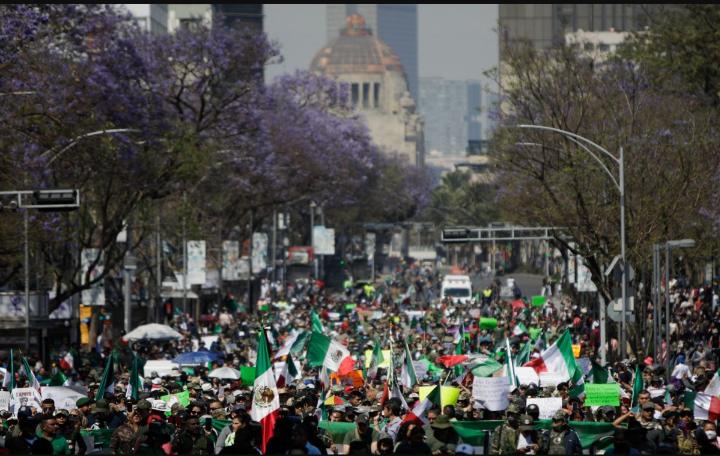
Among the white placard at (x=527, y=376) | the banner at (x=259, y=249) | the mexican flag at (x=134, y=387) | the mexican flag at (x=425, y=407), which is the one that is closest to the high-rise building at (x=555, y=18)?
the banner at (x=259, y=249)

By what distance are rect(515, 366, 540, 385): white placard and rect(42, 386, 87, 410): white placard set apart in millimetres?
6946

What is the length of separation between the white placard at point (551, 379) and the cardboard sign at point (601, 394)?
4826mm

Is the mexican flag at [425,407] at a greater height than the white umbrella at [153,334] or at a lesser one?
greater

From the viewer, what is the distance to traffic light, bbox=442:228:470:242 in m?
50.4

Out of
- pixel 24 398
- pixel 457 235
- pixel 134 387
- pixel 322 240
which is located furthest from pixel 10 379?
pixel 322 240

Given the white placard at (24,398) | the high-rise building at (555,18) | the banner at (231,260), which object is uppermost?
the high-rise building at (555,18)

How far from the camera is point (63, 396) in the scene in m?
25.6

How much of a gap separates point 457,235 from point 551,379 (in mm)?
21930

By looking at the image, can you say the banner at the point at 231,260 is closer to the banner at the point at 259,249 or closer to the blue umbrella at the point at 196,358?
the banner at the point at 259,249

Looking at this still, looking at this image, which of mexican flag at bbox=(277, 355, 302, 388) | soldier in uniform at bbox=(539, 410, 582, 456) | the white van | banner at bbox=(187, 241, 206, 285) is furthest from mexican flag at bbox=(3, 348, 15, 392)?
the white van

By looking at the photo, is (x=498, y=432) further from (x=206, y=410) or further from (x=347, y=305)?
(x=347, y=305)

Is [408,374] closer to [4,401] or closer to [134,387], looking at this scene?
[134,387]

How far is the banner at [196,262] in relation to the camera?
59.9m

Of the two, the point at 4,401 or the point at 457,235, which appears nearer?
the point at 4,401
